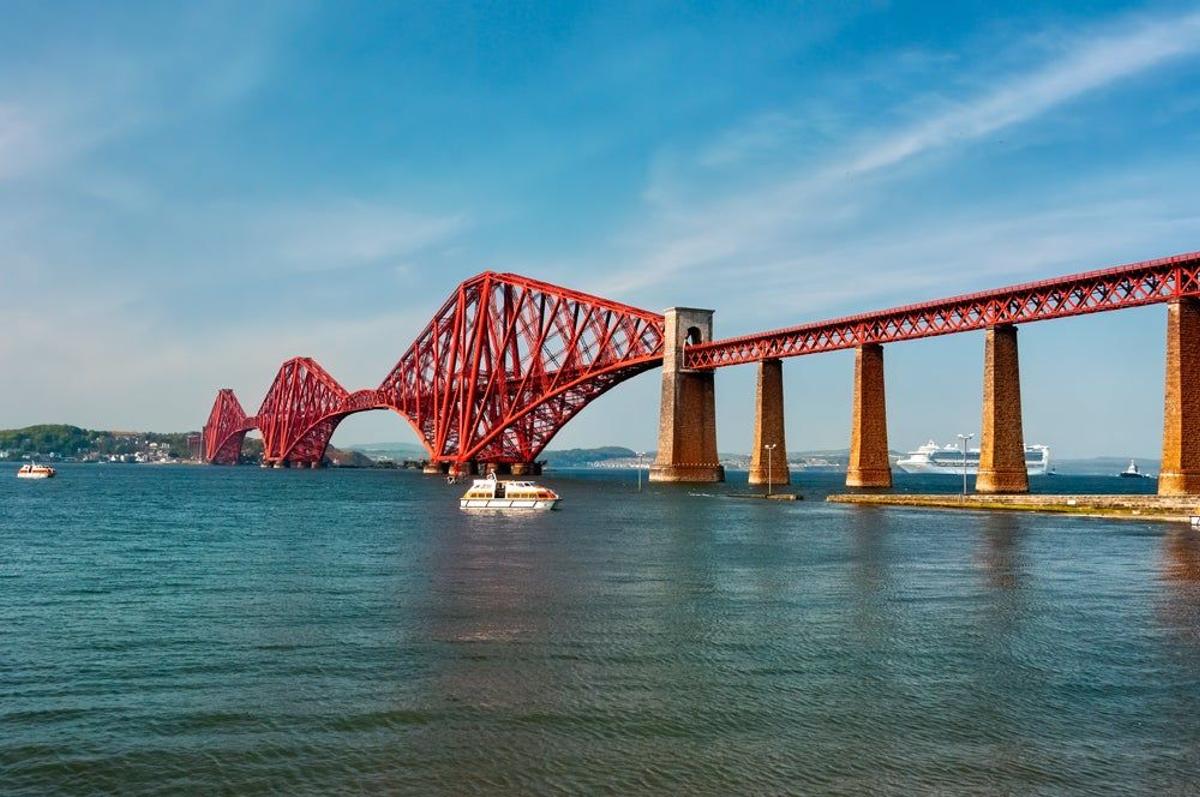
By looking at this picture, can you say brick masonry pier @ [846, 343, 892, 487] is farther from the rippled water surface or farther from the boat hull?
the rippled water surface

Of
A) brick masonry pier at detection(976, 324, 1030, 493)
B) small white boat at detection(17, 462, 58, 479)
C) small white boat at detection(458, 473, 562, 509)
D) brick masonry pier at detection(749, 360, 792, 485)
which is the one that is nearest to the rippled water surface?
small white boat at detection(458, 473, 562, 509)

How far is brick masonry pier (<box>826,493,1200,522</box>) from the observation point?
63.7 meters

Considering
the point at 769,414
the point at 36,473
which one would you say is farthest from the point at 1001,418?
the point at 36,473

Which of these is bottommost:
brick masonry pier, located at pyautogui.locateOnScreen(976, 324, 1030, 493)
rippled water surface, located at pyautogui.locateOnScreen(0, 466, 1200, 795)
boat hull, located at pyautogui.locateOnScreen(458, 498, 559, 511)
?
rippled water surface, located at pyautogui.locateOnScreen(0, 466, 1200, 795)

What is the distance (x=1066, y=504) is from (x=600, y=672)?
199ft

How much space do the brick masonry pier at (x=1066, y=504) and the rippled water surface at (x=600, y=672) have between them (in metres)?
23.3

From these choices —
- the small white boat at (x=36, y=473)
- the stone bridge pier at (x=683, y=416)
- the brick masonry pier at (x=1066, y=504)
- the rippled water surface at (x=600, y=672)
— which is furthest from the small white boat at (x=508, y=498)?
the small white boat at (x=36, y=473)

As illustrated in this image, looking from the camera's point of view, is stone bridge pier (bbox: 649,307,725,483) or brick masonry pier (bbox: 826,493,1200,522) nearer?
brick masonry pier (bbox: 826,493,1200,522)

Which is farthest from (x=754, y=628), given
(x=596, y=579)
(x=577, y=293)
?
(x=577, y=293)

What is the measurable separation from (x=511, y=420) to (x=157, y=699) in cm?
13266

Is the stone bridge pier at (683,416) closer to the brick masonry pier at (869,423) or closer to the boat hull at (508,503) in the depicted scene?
the brick masonry pier at (869,423)

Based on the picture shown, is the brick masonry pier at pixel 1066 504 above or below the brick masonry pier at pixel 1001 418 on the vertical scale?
below

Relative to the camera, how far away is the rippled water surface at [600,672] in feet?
49.3

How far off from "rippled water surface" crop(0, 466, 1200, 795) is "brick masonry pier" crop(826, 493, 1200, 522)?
2329cm
